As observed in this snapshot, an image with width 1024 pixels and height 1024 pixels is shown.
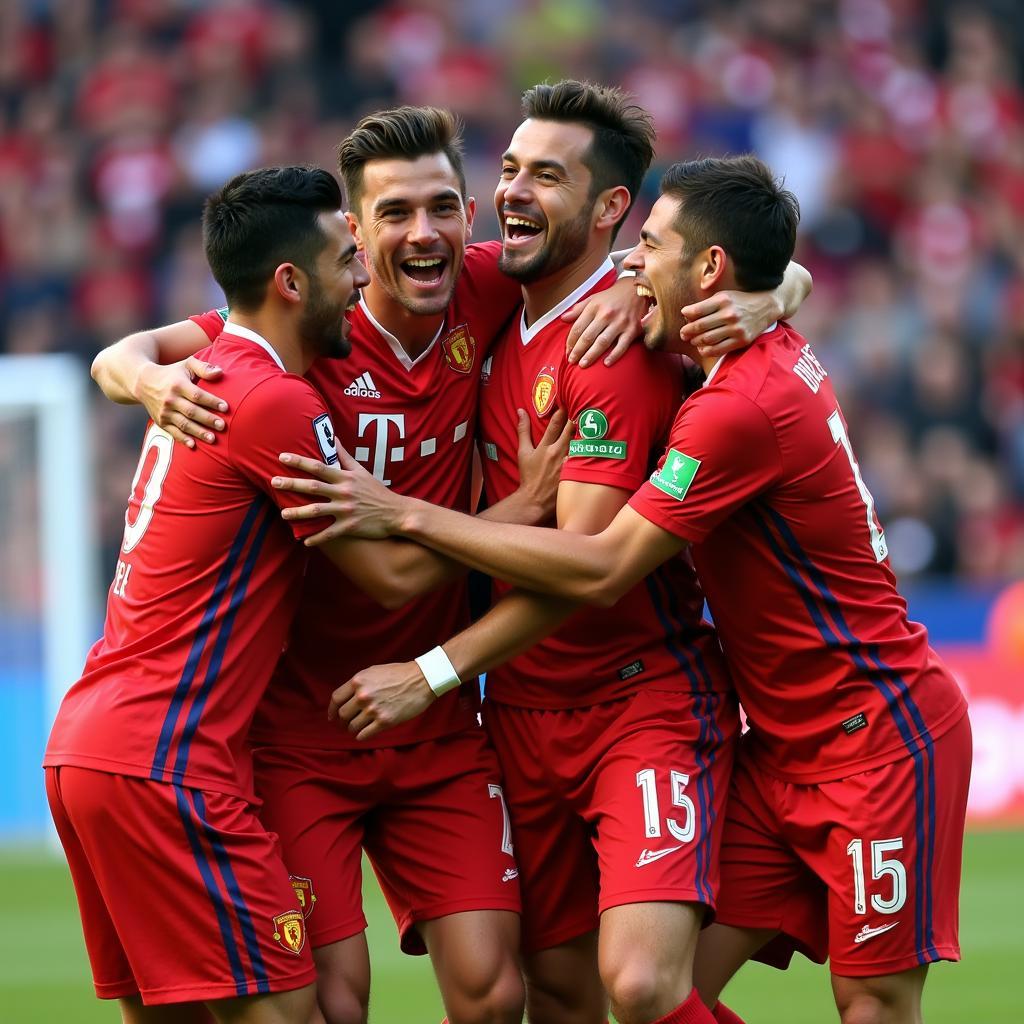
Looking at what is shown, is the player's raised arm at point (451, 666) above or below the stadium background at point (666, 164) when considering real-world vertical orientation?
below

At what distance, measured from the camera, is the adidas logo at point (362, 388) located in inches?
217

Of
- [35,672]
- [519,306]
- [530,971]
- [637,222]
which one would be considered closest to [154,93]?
[637,222]

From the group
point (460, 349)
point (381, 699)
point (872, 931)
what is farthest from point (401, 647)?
point (872, 931)

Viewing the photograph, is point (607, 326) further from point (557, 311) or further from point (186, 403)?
point (186, 403)

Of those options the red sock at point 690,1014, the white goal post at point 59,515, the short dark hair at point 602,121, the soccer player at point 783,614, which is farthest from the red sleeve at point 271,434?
the white goal post at point 59,515

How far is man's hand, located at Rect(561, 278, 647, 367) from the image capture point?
5.33 metres

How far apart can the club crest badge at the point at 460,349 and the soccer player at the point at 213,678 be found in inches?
22.0

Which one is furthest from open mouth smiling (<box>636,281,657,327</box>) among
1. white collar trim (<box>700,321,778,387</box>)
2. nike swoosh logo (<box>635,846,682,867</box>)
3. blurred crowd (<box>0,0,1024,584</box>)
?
blurred crowd (<box>0,0,1024,584</box>)

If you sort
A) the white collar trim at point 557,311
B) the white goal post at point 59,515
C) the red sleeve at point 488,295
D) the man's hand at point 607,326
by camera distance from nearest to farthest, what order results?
the man's hand at point 607,326, the white collar trim at point 557,311, the red sleeve at point 488,295, the white goal post at point 59,515

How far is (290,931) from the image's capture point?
16.0 ft

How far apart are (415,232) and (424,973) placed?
172 inches

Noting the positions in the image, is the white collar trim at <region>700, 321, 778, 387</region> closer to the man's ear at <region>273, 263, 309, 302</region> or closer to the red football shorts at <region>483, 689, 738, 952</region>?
the red football shorts at <region>483, 689, 738, 952</region>

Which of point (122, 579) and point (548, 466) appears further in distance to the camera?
point (548, 466)

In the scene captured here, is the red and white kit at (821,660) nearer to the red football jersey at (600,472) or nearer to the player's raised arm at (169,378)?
the red football jersey at (600,472)
